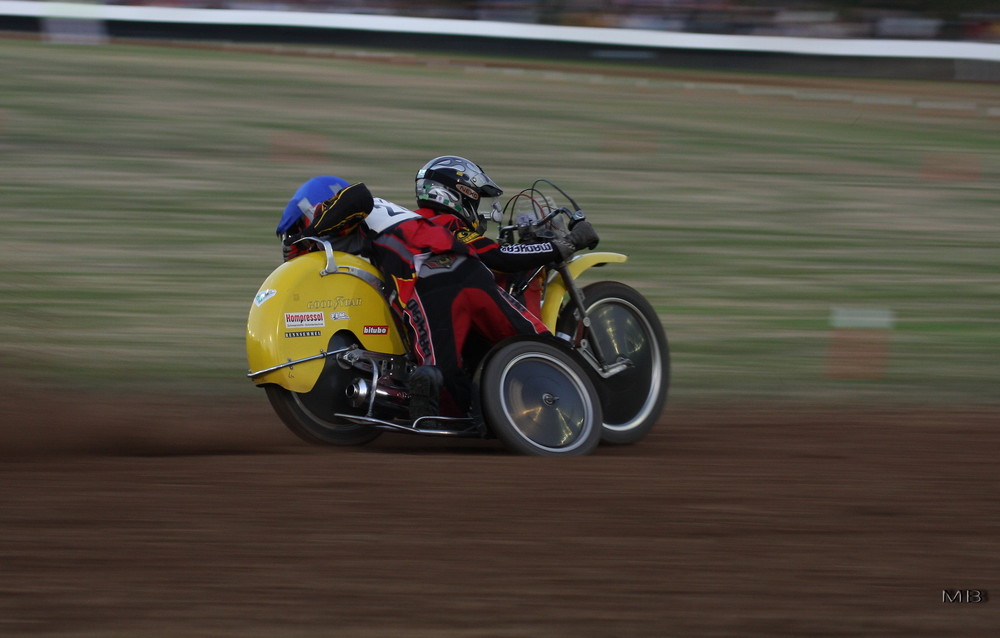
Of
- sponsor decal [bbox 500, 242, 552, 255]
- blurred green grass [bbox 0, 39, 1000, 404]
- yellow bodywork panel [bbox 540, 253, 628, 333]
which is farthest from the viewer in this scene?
blurred green grass [bbox 0, 39, 1000, 404]

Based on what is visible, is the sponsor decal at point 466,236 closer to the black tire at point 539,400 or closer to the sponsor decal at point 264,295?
the black tire at point 539,400

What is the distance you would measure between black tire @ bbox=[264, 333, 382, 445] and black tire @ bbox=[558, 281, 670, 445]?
4.89 ft

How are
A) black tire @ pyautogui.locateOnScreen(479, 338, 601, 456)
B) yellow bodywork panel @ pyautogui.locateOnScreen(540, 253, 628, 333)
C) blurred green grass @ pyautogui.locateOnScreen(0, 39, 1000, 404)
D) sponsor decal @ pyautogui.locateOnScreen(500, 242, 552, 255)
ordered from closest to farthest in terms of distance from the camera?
black tire @ pyautogui.locateOnScreen(479, 338, 601, 456)
sponsor decal @ pyautogui.locateOnScreen(500, 242, 552, 255)
yellow bodywork panel @ pyautogui.locateOnScreen(540, 253, 628, 333)
blurred green grass @ pyautogui.locateOnScreen(0, 39, 1000, 404)

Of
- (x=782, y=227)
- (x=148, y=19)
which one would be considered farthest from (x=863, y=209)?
(x=148, y=19)

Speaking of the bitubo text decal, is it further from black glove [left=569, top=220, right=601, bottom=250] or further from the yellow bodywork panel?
black glove [left=569, top=220, right=601, bottom=250]

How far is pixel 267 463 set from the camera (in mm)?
6840

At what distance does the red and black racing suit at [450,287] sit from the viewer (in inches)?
296

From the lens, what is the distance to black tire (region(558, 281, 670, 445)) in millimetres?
8258

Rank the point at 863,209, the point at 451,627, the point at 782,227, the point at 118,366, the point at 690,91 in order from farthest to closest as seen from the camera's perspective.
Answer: the point at 690,91 → the point at 863,209 → the point at 782,227 → the point at 118,366 → the point at 451,627

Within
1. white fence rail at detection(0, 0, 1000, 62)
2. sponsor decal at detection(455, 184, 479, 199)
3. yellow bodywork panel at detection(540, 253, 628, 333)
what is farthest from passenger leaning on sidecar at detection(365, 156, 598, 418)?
white fence rail at detection(0, 0, 1000, 62)

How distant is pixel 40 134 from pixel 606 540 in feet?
60.7

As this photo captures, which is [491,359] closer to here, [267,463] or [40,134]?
[267,463]

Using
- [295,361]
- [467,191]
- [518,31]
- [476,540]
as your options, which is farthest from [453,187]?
[518,31]

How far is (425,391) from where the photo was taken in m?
7.32
